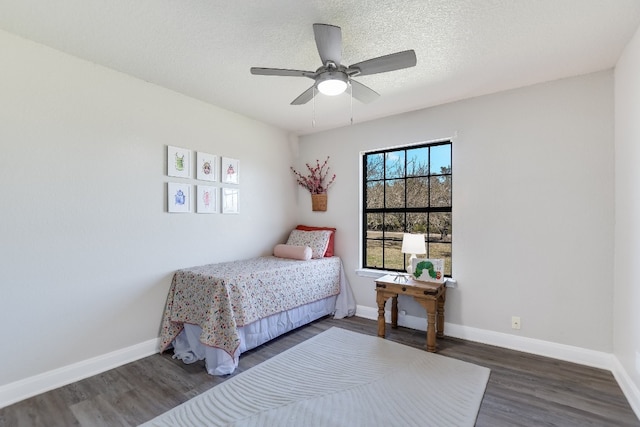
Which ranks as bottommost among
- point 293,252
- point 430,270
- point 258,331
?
point 258,331

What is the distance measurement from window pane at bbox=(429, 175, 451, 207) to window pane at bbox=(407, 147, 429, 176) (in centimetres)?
15

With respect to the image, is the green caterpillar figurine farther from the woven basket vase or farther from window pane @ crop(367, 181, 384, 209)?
the woven basket vase

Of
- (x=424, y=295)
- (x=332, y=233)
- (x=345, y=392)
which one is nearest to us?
(x=345, y=392)

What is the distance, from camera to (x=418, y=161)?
351 centimetres

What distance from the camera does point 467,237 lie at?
3.08 metres

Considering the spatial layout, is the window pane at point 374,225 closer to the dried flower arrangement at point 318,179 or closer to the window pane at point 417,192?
the window pane at point 417,192

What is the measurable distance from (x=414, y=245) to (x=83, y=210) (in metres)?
2.85

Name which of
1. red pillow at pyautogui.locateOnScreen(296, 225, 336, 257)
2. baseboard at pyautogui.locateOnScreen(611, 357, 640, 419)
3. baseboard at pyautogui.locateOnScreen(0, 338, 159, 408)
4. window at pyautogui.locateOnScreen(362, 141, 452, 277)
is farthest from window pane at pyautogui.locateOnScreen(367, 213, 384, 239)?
baseboard at pyautogui.locateOnScreen(0, 338, 159, 408)

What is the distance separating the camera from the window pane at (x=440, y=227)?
3303mm

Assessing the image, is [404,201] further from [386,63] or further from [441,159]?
[386,63]

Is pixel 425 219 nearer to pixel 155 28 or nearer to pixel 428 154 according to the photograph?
pixel 428 154

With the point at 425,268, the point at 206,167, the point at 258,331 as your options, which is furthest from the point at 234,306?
the point at 425,268

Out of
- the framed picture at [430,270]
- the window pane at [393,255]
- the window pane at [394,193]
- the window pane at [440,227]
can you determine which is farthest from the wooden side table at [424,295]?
the window pane at [394,193]

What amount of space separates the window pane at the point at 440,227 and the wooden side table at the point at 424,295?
0.55m
